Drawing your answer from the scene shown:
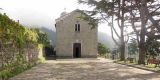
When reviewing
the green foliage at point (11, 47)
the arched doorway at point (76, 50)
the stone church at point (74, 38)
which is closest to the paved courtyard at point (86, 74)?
the green foliage at point (11, 47)

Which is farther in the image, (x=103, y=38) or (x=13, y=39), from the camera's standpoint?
(x=103, y=38)

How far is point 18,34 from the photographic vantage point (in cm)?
2412

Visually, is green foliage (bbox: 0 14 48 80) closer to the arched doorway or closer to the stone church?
the stone church

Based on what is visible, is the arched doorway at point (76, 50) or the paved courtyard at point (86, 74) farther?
the arched doorway at point (76, 50)

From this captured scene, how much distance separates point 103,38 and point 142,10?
166 metres

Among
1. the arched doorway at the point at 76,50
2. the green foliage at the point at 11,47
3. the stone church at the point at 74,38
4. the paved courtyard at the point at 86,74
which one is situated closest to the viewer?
the green foliage at the point at 11,47

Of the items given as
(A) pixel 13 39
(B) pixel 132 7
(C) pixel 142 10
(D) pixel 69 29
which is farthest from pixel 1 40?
(D) pixel 69 29

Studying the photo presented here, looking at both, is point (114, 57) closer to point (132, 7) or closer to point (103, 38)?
point (132, 7)

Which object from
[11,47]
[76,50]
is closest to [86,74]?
[11,47]

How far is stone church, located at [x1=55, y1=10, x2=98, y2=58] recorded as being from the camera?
57.5 m

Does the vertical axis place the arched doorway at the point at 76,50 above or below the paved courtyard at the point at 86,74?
above

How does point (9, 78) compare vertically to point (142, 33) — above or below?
below

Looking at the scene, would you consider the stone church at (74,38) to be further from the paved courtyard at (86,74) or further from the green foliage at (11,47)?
the green foliage at (11,47)

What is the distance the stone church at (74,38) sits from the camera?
189 ft
